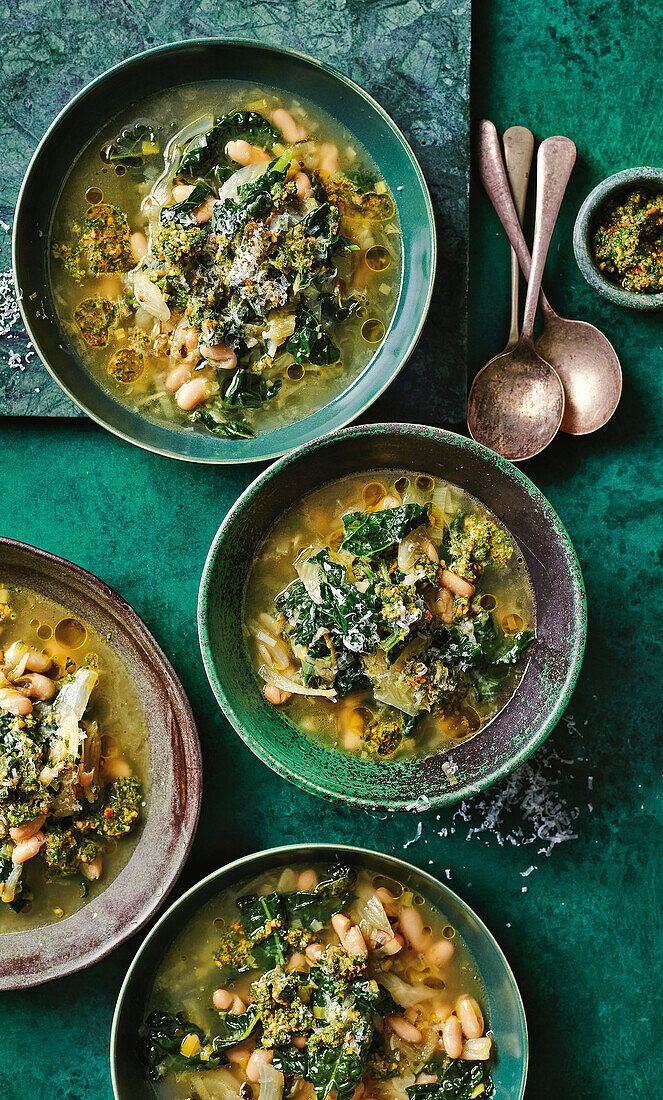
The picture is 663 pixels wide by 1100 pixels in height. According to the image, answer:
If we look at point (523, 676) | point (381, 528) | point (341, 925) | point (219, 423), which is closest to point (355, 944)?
point (341, 925)

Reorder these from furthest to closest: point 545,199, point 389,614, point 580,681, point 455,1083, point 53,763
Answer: point 580,681
point 545,199
point 455,1083
point 53,763
point 389,614

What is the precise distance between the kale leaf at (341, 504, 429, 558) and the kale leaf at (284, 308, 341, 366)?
0.49 m

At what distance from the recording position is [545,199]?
2551 mm

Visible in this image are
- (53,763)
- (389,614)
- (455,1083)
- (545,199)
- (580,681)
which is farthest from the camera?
(580,681)

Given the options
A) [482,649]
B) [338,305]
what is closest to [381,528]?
[482,649]

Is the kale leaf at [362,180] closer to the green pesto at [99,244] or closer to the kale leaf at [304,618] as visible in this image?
the green pesto at [99,244]

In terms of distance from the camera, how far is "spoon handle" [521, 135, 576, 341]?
254 centimetres

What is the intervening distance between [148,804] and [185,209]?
1735 mm

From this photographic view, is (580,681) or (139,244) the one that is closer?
(139,244)

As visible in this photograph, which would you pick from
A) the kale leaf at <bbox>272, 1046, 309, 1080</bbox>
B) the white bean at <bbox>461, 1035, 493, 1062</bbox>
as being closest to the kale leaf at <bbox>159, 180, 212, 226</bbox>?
the kale leaf at <bbox>272, 1046, 309, 1080</bbox>

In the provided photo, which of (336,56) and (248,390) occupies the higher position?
(336,56)

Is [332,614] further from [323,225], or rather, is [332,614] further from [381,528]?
[323,225]

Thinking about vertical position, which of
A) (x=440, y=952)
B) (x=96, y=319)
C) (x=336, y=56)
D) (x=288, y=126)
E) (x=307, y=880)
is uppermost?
(x=336, y=56)

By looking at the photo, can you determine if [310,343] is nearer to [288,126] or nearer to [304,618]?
[288,126]
